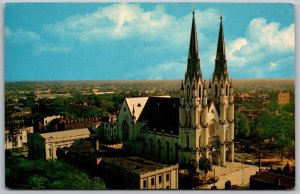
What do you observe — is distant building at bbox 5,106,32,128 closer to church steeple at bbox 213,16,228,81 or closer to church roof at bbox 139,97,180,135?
church roof at bbox 139,97,180,135

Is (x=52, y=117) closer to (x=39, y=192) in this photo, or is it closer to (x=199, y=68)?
(x=39, y=192)

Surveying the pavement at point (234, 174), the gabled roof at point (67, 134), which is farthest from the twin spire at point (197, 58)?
the gabled roof at point (67, 134)

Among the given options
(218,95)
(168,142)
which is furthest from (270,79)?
(168,142)

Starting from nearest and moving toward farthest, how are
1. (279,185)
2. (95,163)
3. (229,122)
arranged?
1. (279,185)
2. (95,163)
3. (229,122)

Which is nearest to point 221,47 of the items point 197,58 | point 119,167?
point 197,58

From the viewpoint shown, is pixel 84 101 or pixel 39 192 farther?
pixel 84 101

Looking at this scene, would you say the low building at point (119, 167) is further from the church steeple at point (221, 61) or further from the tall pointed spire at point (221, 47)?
the tall pointed spire at point (221, 47)

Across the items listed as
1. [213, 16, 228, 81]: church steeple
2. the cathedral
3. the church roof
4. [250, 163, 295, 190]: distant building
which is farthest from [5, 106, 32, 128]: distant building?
[250, 163, 295, 190]: distant building
